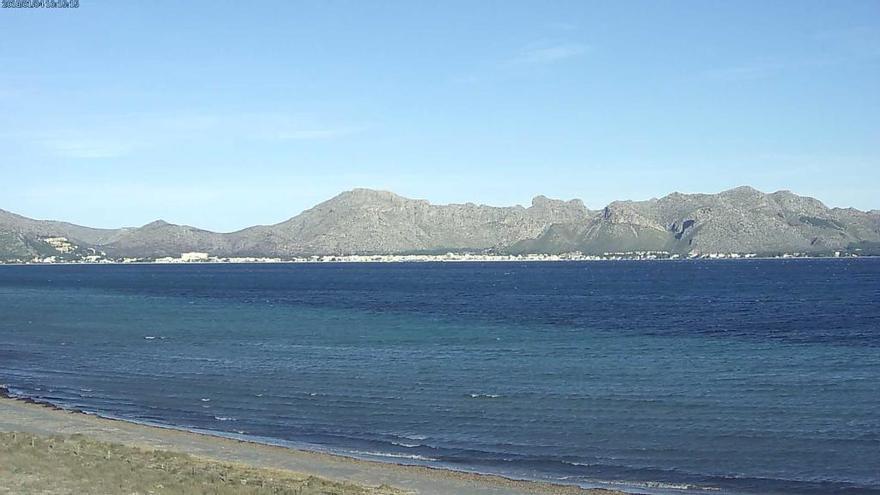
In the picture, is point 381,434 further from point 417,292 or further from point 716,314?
point 417,292

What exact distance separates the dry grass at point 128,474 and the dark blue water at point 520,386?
6041mm

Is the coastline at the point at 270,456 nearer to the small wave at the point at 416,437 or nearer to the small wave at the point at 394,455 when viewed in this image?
the small wave at the point at 394,455

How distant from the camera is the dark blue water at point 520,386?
2789 cm

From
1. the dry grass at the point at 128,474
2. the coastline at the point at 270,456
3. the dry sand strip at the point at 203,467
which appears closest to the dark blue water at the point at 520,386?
the coastline at the point at 270,456

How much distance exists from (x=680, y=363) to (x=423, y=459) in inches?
988

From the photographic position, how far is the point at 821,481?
81.8ft

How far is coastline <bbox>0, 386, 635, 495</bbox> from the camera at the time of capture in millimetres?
23417

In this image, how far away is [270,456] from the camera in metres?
26.5

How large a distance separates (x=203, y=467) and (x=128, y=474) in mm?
2436

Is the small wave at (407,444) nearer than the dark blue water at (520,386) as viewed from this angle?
No

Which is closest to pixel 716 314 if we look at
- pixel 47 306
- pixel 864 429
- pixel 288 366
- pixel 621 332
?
pixel 621 332

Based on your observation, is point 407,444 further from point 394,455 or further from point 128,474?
Result: point 128,474

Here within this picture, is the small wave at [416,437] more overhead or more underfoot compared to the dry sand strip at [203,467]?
more underfoot

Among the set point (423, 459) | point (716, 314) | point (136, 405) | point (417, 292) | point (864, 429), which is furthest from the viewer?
point (417, 292)
